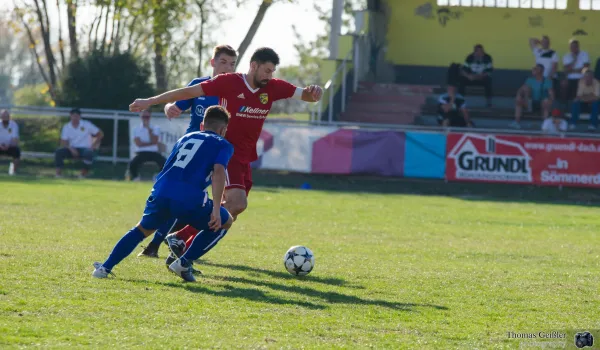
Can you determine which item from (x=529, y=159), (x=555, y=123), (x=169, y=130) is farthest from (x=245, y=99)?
(x=555, y=123)

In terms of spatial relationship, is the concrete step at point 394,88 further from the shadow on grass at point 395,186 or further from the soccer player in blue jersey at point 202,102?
the soccer player in blue jersey at point 202,102

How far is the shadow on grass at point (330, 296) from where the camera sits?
7.00 metres

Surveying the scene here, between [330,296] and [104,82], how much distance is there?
2149 centimetres

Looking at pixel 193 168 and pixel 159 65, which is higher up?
pixel 159 65

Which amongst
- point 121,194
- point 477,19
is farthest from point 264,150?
point 477,19

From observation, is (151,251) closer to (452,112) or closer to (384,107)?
(452,112)

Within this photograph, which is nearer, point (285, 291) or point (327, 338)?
point (327, 338)

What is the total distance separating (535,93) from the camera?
26.2 m

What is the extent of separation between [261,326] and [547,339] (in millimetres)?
1698

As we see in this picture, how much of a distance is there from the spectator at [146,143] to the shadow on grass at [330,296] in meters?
14.4

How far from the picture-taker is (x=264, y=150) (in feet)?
76.6

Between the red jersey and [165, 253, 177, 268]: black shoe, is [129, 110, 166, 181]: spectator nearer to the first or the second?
the red jersey

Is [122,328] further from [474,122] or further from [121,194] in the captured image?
[474,122]

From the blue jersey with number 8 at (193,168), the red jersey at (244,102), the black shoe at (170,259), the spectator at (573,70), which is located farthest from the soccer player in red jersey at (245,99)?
the spectator at (573,70)
